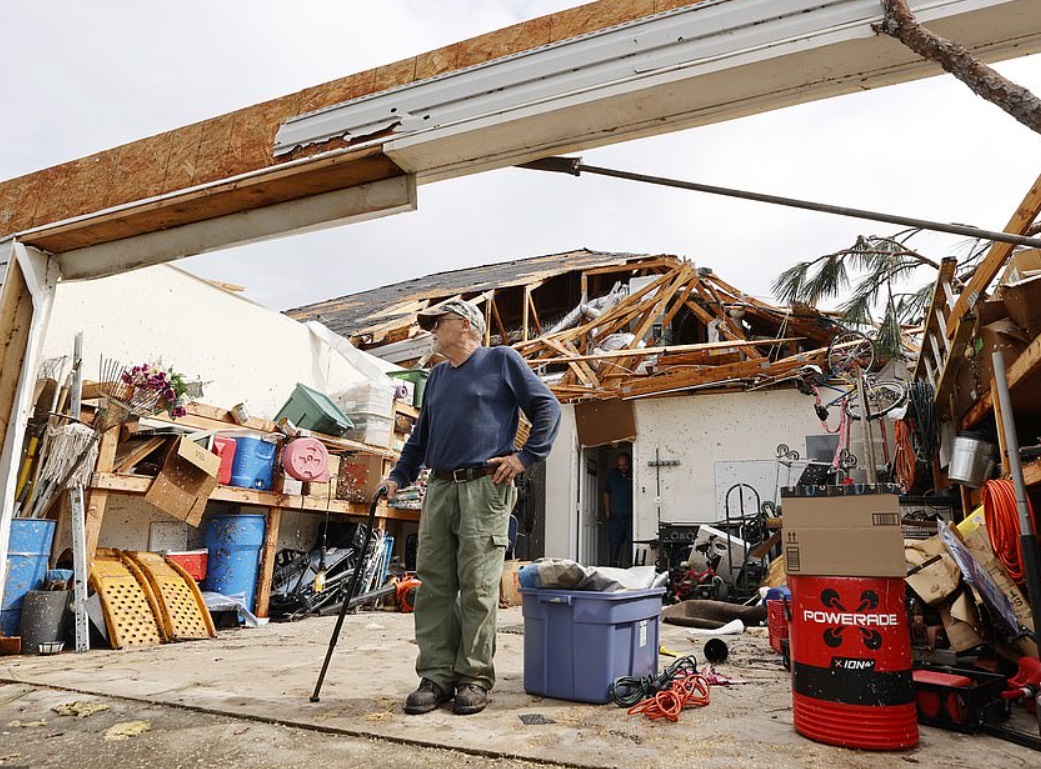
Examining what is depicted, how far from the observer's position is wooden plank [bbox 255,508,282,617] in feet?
19.0

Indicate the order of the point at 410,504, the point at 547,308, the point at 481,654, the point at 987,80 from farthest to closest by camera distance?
1. the point at 547,308
2. the point at 410,504
3. the point at 481,654
4. the point at 987,80

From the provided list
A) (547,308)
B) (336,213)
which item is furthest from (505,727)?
(547,308)

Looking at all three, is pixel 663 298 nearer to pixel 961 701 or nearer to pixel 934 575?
pixel 934 575

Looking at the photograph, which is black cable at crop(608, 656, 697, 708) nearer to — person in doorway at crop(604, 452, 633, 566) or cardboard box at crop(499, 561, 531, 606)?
cardboard box at crop(499, 561, 531, 606)

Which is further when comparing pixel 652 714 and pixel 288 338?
pixel 288 338

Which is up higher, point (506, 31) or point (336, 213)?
point (506, 31)

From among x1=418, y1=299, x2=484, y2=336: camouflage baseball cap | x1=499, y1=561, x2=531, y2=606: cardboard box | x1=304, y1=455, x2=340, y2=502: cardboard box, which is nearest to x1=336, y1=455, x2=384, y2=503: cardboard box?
x1=304, y1=455, x2=340, y2=502: cardboard box

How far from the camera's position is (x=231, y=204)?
262 cm

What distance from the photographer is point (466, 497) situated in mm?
2848

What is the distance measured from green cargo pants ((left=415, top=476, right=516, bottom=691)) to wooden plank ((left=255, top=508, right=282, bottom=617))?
3.44m

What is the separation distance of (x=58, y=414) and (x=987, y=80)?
4906 millimetres

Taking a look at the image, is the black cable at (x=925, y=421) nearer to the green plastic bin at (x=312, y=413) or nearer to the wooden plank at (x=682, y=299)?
the wooden plank at (x=682, y=299)

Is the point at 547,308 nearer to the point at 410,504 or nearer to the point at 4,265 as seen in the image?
the point at 410,504

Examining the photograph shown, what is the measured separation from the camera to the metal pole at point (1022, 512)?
2586 mm
